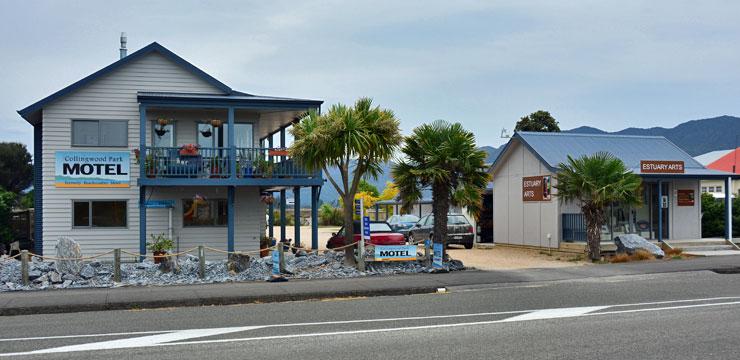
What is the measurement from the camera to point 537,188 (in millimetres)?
26031

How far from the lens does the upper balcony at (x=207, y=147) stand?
2117 centimetres

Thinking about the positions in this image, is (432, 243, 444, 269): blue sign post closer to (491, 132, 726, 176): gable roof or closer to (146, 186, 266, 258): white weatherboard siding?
(146, 186, 266, 258): white weatherboard siding

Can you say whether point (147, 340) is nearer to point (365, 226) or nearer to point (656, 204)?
point (365, 226)

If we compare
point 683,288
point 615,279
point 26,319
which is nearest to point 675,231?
point 615,279

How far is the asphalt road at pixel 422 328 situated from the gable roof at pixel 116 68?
10.5 m

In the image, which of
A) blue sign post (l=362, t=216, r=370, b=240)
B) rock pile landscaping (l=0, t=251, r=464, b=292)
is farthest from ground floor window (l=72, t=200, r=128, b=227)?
blue sign post (l=362, t=216, r=370, b=240)

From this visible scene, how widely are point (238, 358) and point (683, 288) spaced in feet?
35.0

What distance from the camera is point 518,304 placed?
1339 cm

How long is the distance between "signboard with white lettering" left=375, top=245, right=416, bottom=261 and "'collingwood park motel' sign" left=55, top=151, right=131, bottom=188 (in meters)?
8.55

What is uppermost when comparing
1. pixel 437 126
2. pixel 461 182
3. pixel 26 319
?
pixel 437 126

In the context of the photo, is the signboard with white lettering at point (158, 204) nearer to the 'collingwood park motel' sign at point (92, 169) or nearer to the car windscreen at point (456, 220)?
the 'collingwood park motel' sign at point (92, 169)

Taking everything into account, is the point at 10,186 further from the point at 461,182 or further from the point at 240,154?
the point at 461,182

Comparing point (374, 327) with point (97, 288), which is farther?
point (97, 288)

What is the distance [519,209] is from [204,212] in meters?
11.5
